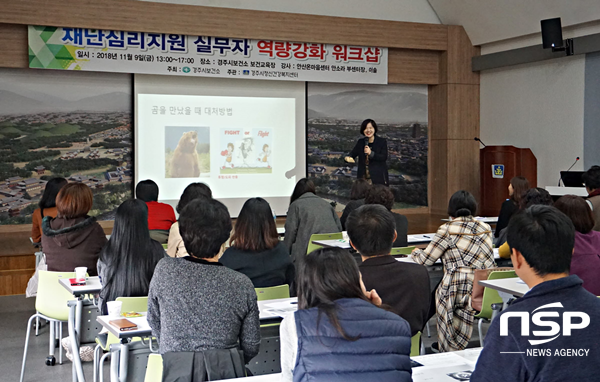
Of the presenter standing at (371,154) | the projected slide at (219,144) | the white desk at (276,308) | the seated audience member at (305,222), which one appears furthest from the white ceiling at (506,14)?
the white desk at (276,308)

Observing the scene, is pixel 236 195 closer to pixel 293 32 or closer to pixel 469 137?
pixel 293 32

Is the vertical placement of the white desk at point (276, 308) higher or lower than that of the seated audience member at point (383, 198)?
lower

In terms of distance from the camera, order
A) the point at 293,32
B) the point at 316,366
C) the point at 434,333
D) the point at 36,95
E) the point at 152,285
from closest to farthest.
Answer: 1. the point at 316,366
2. the point at 152,285
3. the point at 434,333
4. the point at 36,95
5. the point at 293,32

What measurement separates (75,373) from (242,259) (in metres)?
1.34

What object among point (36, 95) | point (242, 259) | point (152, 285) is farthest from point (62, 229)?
point (36, 95)

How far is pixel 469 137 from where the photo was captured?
36.1 ft

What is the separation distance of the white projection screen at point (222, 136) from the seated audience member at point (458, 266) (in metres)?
5.87

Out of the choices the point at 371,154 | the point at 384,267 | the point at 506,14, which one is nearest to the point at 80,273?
the point at 384,267

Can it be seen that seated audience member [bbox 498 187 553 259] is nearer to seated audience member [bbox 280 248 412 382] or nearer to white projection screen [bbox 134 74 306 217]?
seated audience member [bbox 280 248 412 382]

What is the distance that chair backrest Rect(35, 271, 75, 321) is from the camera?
13.3 ft

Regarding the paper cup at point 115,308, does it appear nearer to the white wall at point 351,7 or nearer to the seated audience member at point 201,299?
the seated audience member at point 201,299

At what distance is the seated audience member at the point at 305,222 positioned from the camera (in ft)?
18.4

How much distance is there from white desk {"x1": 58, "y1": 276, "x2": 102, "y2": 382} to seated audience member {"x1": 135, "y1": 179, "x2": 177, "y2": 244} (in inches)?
54.5

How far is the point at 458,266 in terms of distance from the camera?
405 centimetres
